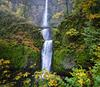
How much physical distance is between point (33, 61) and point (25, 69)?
1071 mm

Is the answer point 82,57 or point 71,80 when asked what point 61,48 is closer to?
point 82,57

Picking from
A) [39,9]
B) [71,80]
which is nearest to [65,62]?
[71,80]

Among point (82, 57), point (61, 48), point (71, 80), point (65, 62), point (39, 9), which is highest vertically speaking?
point (39, 9)

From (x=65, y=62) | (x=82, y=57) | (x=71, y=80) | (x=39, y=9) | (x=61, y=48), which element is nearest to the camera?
(x=71, y=80)

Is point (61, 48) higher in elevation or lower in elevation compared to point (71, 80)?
higher

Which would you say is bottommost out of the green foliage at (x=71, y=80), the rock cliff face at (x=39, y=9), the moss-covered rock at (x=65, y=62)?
the moss-covered rock at (x=65, y=62)

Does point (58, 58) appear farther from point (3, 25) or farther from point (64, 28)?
point (3, 25)

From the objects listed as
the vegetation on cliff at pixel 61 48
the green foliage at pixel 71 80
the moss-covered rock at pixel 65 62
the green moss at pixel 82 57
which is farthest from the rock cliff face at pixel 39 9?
the green foliage at pixel 71 80

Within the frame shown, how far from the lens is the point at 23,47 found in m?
7.60

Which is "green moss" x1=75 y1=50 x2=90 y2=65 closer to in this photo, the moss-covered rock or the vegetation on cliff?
the vegetation on cliff

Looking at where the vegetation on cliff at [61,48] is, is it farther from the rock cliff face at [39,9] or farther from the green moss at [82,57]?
the rock cliff face at [39,9]

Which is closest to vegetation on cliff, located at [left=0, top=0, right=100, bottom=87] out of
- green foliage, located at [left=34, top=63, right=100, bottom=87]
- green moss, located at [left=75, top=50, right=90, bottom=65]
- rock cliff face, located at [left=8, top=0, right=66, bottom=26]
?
green moss, located at [left=75, top=50, right=90, bottom=65]

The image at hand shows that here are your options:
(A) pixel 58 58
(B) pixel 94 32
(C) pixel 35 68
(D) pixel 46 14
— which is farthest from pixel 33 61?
(D) pixel 46 14

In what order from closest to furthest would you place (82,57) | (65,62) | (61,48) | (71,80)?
1. (71,80)
2. (82,57)
3. (65,62)
4. (61,48)
